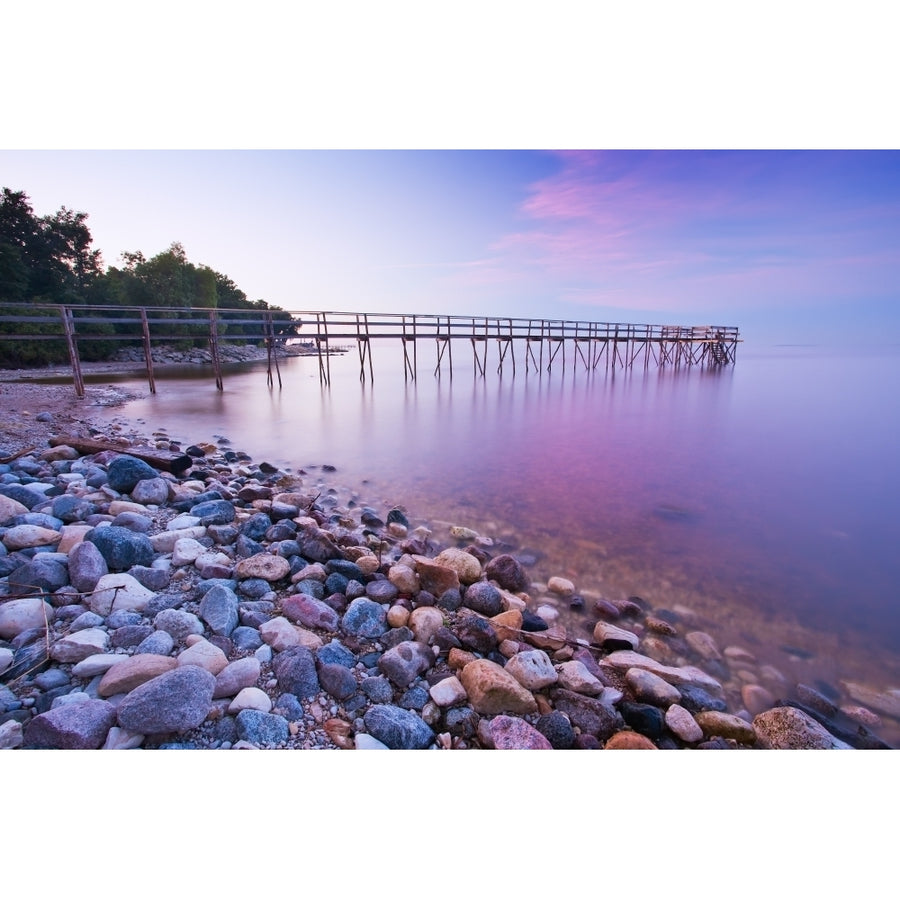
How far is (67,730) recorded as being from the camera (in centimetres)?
158

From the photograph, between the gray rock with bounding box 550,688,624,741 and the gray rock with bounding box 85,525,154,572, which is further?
the gray rock with bounding box 85,525,154,572

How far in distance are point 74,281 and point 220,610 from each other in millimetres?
39218

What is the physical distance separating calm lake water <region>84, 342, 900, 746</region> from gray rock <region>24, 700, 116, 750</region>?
8.11 feet

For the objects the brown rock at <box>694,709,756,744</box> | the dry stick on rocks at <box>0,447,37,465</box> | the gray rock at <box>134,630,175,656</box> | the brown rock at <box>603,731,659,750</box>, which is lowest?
the brown rock at <box>694,709,756,744</box>

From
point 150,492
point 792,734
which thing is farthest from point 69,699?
point 792,734

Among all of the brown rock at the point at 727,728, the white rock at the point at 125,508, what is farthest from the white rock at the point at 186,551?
the brown rock at the point at 727,728

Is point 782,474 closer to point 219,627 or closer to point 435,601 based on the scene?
point 435,601

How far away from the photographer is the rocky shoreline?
1.75m

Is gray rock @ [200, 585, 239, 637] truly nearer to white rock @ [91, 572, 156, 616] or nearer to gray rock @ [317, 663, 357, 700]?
white rock @ [91, 572, 156, 616]

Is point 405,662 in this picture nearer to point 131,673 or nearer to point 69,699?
point 131,673

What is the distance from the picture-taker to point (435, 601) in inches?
111

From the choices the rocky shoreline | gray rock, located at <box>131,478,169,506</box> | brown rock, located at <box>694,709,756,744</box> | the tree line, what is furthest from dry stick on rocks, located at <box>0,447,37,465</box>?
the tree line

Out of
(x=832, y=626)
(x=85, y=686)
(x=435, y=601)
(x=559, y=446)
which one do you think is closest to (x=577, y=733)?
(x=435, y=601)

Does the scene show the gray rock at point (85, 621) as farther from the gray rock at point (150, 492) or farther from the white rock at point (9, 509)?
the gray rock at point (150, 492)
